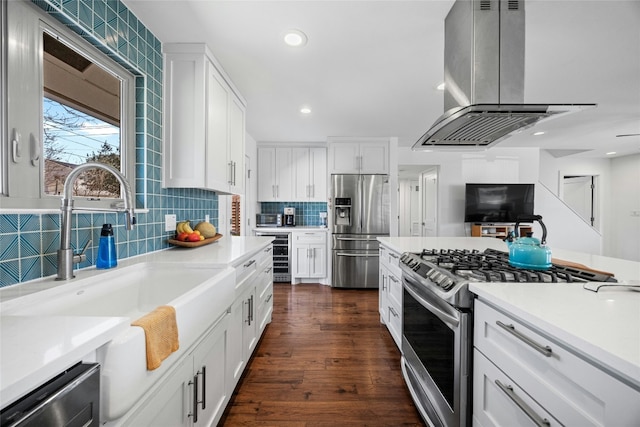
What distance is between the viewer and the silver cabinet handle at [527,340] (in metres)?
0.76

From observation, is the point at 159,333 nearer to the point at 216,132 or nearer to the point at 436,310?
the point at 436,310

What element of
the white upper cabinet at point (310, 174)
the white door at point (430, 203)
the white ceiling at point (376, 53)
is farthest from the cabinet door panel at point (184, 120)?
the white door at point (430, 203)

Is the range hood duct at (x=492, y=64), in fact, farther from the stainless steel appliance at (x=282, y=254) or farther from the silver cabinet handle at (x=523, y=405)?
the stainless steel appliance at (x=282, y=254)

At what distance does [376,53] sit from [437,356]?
208 cm

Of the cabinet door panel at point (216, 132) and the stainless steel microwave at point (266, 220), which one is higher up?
the cabinet door panel at point (216, 132)

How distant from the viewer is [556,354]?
0.73 meters

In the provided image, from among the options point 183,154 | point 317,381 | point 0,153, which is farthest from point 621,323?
point 183,154

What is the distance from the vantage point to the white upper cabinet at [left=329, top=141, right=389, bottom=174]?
4.36 m

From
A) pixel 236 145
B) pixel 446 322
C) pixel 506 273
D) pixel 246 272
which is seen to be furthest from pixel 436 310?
pixel 236 145

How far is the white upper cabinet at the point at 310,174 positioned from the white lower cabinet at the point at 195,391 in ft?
11.4

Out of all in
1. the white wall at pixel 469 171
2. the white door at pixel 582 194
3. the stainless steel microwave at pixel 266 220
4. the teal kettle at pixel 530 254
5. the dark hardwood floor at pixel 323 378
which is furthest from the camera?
the white door at pixel 582 194

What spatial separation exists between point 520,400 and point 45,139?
6.72 feet

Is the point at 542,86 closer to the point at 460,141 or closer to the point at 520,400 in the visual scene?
the point at 460,141

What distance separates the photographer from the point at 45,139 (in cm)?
118
